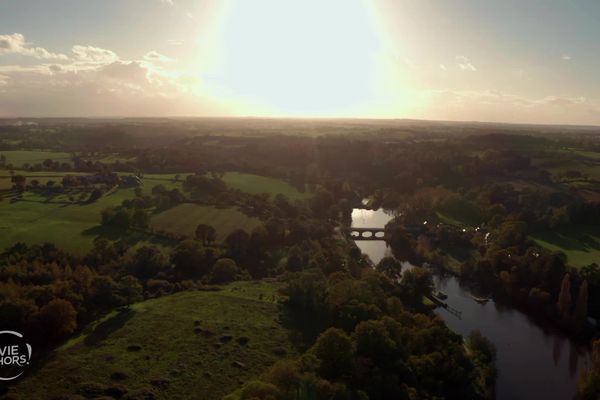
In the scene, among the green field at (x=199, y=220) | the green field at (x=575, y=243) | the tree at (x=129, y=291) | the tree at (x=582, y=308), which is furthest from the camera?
the green field at (x=199, y=220)

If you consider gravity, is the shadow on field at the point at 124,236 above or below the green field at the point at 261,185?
below

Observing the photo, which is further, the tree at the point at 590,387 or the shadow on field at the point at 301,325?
the shadow on field at the point at 301,325

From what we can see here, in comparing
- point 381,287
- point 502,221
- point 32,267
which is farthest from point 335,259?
point 502,221

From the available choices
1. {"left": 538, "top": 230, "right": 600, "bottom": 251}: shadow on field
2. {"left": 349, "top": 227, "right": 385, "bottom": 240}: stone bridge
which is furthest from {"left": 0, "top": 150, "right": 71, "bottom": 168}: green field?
{"left": 538, "top": 230, "right": 600, "bottom": 251}: shadow on field

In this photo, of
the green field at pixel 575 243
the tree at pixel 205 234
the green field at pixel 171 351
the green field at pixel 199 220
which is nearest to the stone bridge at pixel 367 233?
the green field at pixel 199 220

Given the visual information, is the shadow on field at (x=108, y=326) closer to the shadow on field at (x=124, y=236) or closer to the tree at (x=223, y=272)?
the tree at (x=223, y=272)

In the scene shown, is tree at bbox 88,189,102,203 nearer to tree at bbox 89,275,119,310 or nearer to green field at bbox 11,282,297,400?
tree at bbox 89,275,119,310
